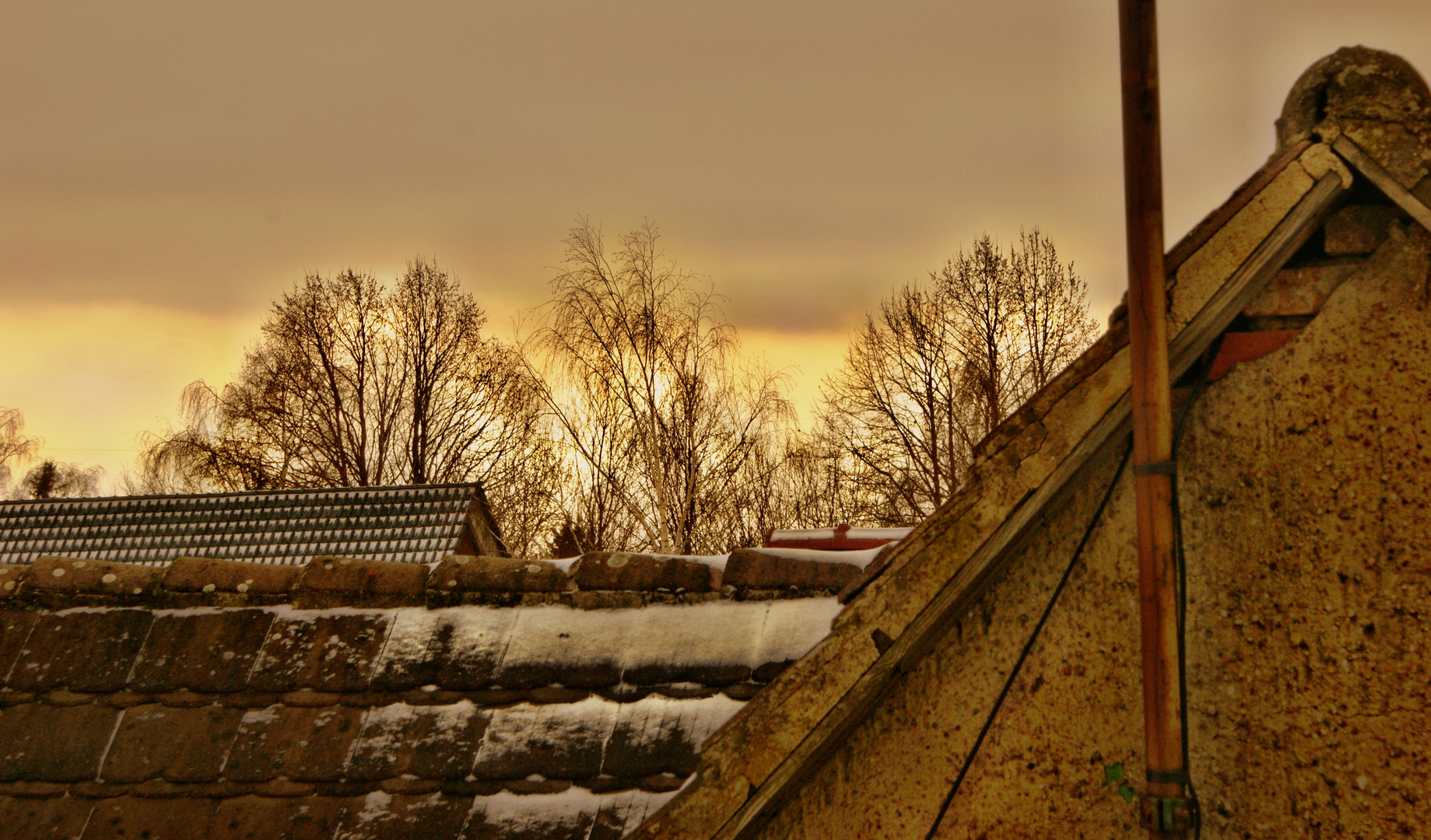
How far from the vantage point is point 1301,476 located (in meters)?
1.33

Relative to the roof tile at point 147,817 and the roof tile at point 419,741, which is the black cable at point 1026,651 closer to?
the roof tile at point 419,741

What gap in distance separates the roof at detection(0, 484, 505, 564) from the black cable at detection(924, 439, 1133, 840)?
51.8ft

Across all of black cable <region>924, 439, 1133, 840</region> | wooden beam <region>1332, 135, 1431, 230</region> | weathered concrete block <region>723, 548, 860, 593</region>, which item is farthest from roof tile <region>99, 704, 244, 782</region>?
wooden beam <region>1332, 135, 1431, 230</region>

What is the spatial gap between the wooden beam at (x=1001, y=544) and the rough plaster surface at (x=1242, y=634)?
0.04 metres

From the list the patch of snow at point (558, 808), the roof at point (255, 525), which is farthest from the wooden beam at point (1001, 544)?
the roof at point (255, 525)

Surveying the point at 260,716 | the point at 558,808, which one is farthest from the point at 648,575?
the point at 260,716

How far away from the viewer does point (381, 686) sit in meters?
2.08

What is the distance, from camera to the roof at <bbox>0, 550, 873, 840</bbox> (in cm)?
189

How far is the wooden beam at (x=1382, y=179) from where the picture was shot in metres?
1.31

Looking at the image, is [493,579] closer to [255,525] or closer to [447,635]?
[447,635]

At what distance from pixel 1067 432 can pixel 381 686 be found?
1.56m

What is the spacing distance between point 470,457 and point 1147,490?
33791mm

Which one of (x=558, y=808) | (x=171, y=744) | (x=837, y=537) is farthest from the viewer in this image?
(x=837, y=537)

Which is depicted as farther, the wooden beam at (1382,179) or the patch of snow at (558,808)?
the patch of snow at (558,808)
